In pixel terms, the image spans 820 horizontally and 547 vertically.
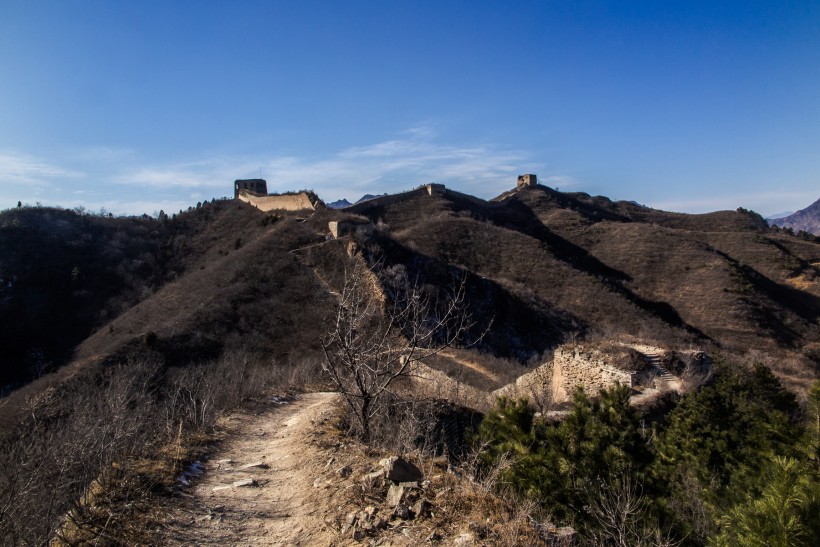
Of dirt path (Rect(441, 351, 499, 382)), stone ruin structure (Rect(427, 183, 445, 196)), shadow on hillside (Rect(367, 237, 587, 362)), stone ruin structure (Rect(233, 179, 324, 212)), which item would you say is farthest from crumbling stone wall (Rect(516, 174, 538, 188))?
dirt path (Rect(441, 351, 499, 382))

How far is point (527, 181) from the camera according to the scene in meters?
68.7

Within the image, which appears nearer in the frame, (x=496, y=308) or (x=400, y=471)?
(x=400, y=471)

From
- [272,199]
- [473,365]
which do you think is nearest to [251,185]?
[272,199]

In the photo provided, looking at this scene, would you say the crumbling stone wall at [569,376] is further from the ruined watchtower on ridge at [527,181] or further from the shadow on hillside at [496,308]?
the ruined watchtower on ridge at [527,181]

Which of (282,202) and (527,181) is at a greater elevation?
(527,181)

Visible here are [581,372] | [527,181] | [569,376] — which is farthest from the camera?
[527,181]

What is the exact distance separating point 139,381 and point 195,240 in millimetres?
29073

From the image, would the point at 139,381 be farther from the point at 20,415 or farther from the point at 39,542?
the point at 39,542

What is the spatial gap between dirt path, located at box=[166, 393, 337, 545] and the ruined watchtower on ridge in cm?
6327

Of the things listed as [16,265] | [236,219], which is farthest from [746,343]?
[16,265]

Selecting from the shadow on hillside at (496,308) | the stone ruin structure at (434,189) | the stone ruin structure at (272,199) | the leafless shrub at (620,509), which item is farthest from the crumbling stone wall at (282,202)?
the leafless shrub at (620,509)

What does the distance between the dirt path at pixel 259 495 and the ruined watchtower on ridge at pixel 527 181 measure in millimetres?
63272

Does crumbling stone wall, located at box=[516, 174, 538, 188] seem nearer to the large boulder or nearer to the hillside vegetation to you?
the hillside vegetation

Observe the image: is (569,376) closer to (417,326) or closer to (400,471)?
(417,326)
